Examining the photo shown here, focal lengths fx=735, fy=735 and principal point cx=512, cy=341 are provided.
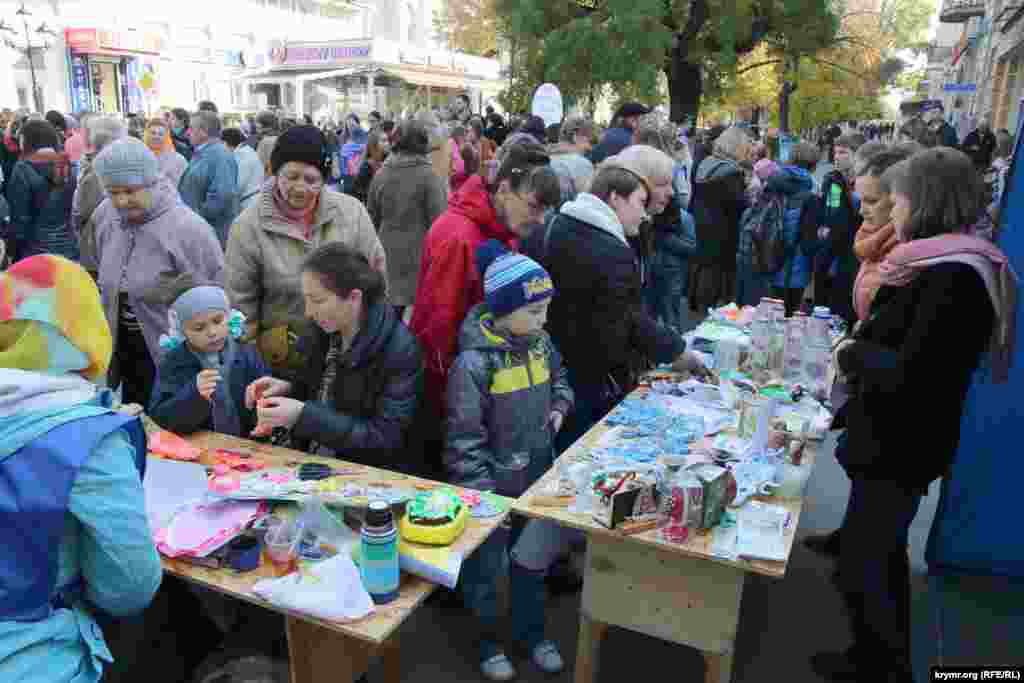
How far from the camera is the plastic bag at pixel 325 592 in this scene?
1.73m

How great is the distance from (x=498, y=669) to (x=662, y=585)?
31.7 inches

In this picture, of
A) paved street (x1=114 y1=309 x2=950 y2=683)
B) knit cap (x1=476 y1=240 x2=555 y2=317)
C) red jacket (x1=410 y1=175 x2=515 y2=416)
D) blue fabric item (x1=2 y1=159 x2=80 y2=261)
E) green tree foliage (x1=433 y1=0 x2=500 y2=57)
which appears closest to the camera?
knit cap (x1=476 y1=240 x2=555 y2=317)

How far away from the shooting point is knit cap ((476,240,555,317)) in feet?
8.13

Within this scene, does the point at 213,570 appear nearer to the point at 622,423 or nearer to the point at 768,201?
the point at 622,423

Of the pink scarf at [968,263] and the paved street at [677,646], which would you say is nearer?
the pink scarf at [968,263]

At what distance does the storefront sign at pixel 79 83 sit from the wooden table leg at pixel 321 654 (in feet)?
84.2

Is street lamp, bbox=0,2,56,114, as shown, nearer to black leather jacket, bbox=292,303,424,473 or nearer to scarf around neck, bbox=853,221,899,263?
black leather jacket, bbox=292,303,424,473

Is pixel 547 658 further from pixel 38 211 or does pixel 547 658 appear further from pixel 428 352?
pixel 38 211

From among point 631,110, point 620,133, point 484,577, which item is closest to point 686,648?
point 484,577

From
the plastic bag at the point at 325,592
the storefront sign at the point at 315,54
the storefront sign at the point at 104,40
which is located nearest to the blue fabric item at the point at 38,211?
the plastic bag at the point at 325,592

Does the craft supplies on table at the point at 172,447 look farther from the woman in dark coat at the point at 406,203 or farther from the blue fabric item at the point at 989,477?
the blue fabric item at the point at 989,477

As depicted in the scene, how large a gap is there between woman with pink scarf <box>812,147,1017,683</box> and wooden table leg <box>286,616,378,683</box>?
161 centimetres

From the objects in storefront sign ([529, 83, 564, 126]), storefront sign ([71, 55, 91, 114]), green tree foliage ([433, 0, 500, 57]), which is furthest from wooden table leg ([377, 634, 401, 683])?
green tree foliage ([433, 0, 500, 57])

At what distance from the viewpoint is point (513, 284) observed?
2473 millimetres
